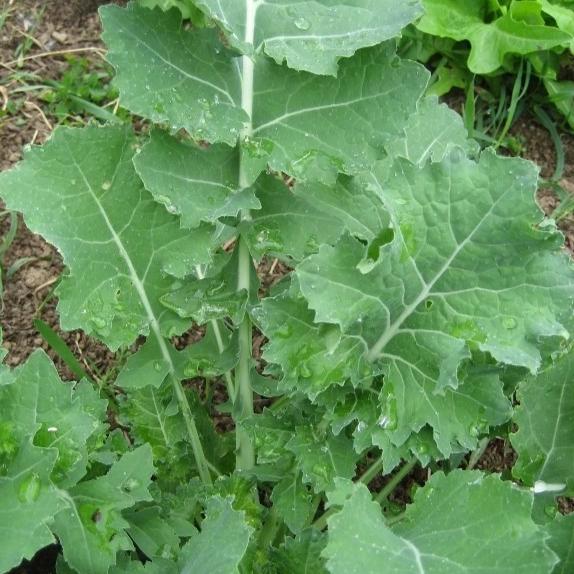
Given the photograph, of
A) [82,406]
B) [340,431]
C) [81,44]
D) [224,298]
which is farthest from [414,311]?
[81,44]

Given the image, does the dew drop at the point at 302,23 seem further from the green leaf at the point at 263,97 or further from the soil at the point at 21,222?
the soil at the point at 21,222

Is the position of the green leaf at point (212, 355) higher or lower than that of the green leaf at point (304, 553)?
higher

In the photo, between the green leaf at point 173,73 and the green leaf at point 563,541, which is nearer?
the green leaf at point 563,541

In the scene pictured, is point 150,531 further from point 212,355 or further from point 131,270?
point 131,270

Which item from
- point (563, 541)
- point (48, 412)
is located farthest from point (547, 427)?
point (48, 412)

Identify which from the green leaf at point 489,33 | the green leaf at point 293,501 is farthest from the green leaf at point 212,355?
the green leaf at point 489,33

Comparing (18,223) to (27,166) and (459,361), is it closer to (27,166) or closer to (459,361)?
(27,166)

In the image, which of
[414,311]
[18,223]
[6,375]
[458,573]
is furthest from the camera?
[18,223]
